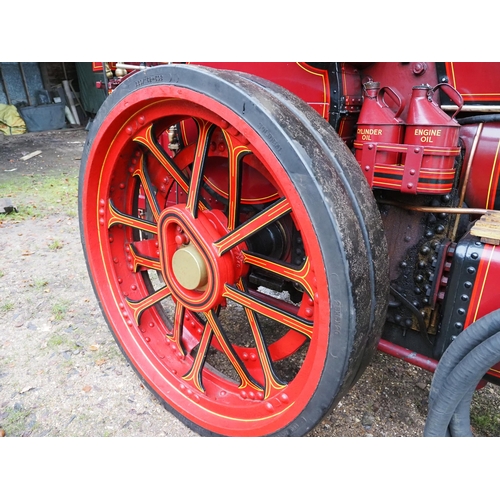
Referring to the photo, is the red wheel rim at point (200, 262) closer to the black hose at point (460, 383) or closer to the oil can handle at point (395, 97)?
the black hose at point (460, 383)

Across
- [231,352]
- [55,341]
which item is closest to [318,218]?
[231,352]

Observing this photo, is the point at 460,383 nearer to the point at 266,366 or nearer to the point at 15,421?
the point at 266,366

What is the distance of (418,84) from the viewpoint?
1410 mm

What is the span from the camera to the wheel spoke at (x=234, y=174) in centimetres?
139

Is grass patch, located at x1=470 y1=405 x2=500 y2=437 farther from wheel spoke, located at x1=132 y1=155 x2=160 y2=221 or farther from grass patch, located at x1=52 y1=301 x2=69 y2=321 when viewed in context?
grass patch, located at x1=52 y1=301 x2=69 y2=321

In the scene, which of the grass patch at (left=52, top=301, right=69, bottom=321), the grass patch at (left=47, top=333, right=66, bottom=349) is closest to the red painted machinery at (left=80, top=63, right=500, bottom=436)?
the grass patch at (left=47, top=333, right=66, bottom=349)

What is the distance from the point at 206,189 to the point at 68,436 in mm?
1273

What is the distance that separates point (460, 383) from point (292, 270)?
1.89 ft

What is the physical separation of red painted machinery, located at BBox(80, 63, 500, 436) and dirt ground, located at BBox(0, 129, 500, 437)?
0.25 meters

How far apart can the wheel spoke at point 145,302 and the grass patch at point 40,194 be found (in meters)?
3.21

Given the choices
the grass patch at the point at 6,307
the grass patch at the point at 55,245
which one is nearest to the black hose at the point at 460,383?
the grass patch at the point at 6,307

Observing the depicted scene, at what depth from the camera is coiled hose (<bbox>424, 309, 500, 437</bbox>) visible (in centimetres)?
108

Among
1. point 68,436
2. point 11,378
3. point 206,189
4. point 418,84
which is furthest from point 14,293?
point 418,84

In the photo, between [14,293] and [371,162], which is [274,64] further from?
[14,293]
